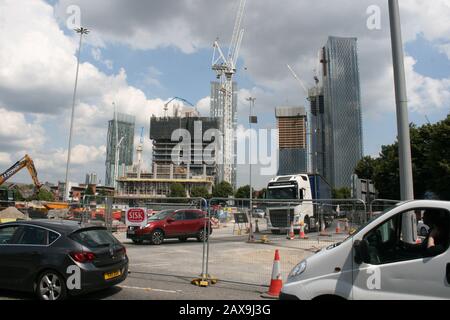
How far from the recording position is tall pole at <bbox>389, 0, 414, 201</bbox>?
8555 mm

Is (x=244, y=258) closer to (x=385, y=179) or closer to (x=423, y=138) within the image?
(x=423, y=138)

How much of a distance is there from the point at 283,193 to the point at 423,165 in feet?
78.0

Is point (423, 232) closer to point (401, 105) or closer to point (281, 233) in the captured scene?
point (401, 105)

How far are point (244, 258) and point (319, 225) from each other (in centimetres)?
324

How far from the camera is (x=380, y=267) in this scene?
5043 mm

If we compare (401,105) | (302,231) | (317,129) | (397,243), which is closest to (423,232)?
(397,243)

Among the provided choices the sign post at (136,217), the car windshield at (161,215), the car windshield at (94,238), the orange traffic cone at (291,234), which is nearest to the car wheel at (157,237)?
the car windshield at (161,215)

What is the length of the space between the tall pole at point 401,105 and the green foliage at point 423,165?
28990mm

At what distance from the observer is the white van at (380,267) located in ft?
15.7

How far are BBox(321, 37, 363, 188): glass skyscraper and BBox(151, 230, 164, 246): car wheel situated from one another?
11253 centimetres

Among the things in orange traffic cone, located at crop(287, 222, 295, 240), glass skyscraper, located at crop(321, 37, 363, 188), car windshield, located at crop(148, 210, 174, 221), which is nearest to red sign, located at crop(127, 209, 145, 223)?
car windshield, located at crop(148, 210, 174, 221)
